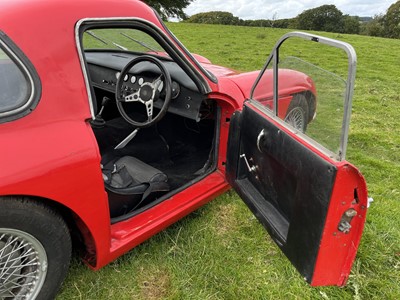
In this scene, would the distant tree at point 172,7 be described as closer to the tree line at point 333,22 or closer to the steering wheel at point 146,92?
the tree line at point 333,22

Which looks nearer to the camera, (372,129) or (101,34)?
(101,34)

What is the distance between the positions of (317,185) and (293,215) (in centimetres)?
27

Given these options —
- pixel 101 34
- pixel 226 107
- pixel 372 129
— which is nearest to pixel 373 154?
pixel 372 129

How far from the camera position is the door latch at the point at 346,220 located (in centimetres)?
161

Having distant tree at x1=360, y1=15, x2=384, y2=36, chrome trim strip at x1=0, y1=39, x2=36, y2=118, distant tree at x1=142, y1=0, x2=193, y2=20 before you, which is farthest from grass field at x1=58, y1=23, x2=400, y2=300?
distant tree at x1=360, y1=15, x2=384, y2=36

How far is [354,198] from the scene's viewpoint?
159 centimetres

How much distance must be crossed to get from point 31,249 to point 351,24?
1274 inches

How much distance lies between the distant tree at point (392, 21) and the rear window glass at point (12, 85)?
30362mm

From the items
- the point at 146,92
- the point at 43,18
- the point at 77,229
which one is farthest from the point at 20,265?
the point at 146,92

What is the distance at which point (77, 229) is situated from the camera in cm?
200

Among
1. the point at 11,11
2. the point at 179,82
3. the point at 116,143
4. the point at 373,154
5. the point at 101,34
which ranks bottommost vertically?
the point at 373,154

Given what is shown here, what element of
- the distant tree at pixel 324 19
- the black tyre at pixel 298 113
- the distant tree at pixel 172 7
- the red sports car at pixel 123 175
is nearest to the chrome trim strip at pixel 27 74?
the red sports car at pixel 123 175

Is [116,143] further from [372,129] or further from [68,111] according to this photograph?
[372,129]

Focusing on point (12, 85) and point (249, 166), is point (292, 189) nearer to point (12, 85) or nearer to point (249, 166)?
point (249, 166)
